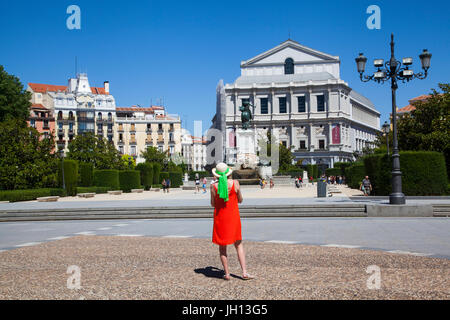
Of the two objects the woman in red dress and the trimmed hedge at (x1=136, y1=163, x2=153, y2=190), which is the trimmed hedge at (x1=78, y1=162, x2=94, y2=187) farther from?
the woman in red dress

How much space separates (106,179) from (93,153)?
788 inches

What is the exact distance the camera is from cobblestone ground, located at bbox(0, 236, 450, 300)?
651cm

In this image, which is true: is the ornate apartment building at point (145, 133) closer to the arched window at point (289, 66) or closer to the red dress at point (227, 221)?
the arched window at point (289, 66)

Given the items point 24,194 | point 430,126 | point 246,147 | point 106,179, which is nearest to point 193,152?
point 246,147

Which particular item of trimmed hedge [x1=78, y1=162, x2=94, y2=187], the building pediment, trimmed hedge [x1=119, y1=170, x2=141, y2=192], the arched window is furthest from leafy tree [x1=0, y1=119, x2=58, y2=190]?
the arched window

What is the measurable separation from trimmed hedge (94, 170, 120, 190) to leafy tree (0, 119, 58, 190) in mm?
8664

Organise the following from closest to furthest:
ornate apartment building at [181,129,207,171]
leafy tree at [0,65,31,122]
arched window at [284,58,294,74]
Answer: leafy tree at [0,65,31,122]
arched window at [284,58,294,74]
ornate apartment building at [181,129,207,171]

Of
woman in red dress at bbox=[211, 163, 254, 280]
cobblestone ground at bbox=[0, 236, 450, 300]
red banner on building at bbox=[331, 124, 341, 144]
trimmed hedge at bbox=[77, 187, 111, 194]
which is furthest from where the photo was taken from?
red banner on building at bbox=[331, 124, 341, 144]

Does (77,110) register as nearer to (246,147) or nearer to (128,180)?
(246,147)

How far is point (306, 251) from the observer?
1012cm

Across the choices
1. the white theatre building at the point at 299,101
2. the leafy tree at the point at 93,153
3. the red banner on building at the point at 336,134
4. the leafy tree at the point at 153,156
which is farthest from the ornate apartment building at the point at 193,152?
the leafy tree at the point at 93,153
